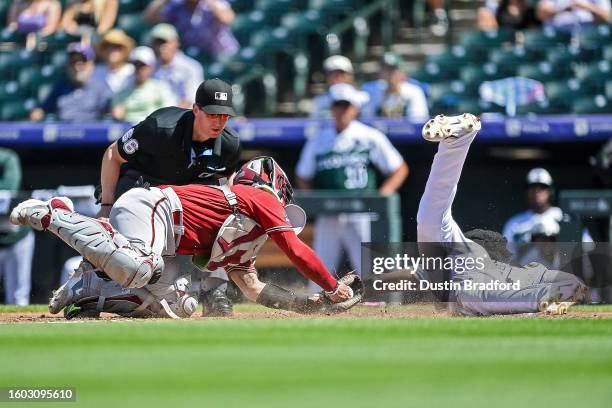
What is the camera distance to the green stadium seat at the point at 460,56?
13078 millimetres

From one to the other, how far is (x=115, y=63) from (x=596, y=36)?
5185 mm

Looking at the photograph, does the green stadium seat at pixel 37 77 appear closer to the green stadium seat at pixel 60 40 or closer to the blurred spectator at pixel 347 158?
the green stadium seat at pixel 60 40

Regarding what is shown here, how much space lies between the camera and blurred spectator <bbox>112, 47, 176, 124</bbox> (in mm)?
12359

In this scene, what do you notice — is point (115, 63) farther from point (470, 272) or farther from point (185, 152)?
point (470, 272)

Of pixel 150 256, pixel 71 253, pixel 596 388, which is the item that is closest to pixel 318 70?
pixel 71 253

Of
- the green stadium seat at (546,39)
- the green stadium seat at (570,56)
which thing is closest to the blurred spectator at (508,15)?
the green stadium seat at (546,39)

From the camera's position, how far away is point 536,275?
8070 millimetres

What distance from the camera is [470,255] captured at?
26.6 feet

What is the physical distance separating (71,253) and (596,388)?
7.76m

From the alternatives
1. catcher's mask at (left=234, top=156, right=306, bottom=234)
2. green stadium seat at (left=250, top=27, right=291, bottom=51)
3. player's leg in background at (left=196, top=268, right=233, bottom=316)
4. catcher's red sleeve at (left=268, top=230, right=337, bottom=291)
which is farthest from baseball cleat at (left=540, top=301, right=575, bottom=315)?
green stadium seat at (left=250, top=27, right=291, bottom=51)

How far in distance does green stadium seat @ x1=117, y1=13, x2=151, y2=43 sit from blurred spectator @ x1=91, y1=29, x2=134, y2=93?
71 cm

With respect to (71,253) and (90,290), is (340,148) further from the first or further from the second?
(90,290)

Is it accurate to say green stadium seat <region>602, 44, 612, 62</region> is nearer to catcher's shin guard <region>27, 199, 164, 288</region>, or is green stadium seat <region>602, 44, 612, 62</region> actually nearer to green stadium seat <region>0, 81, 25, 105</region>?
green stadium seat <region>0, 81, 25, 105</region>

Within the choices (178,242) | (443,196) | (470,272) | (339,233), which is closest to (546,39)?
(339,233)
